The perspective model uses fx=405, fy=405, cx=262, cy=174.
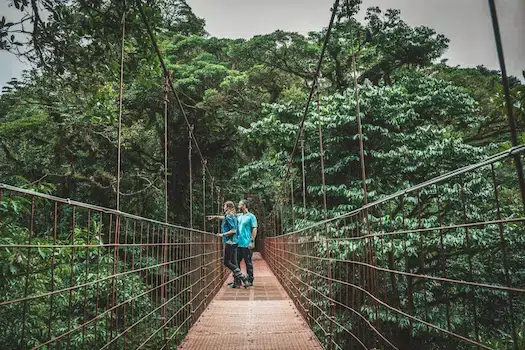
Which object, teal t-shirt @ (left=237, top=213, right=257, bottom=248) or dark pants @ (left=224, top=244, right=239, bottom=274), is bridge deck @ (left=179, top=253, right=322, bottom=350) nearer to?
dark pants @ (left=224, top=244, right=239, bottom=274)

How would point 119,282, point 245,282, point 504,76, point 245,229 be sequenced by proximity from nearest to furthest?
point 504,76 < point 119,282 < point 245,229 < point 245,282

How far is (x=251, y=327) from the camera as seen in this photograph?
2812 millimetres

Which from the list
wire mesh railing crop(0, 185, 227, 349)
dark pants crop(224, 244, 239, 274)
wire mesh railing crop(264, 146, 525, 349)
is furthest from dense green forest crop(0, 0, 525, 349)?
wire mesh railing crop(264, 146, 525, 349)

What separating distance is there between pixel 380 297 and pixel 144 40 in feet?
8.07

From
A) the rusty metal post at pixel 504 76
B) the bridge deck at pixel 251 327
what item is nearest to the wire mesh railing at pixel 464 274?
the rusty metal post at pixel 504 76

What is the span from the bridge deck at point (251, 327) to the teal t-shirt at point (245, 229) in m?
0.64

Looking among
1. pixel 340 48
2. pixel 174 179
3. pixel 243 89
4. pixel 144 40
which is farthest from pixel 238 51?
pixel 144 40

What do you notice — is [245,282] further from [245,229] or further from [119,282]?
[119,282]

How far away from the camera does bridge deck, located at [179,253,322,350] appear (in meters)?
2.33

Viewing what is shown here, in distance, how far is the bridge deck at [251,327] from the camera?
2330 mm

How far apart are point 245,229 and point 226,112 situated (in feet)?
16.7

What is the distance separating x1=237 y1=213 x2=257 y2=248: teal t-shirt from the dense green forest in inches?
64.0

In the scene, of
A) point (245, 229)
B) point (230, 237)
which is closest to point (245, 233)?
point (245, 229)

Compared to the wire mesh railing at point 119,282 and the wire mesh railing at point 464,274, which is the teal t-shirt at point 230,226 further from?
the wire mesh railing at point 464,274
